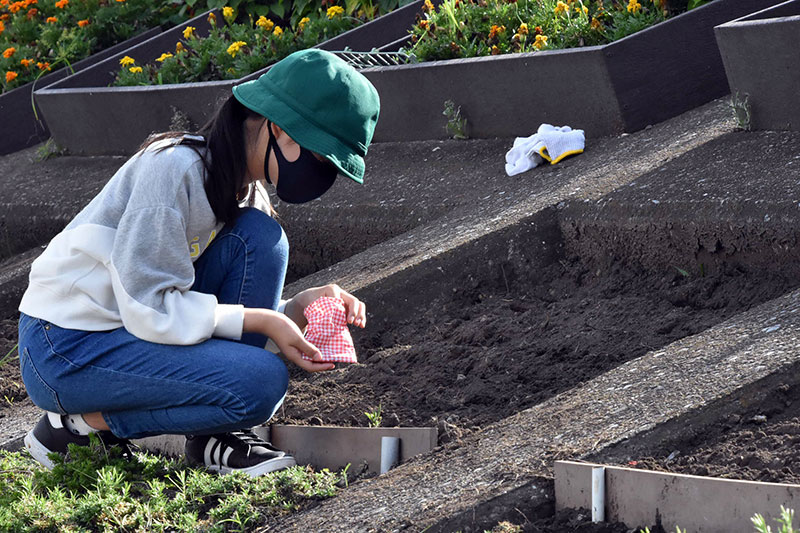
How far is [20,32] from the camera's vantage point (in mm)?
7672

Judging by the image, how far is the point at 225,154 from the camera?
2467 mm

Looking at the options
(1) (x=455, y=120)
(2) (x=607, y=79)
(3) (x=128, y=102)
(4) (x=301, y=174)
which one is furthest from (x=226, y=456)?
(3) (x=128, y=102)

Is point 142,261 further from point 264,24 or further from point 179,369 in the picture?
point 264,24

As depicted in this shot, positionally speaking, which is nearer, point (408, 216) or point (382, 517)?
point (382, 517)

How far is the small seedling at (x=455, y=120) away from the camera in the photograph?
4.83 metres

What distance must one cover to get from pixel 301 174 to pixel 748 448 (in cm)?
123

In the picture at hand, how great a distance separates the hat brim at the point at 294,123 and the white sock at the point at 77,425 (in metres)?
0.98

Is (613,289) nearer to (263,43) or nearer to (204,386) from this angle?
(204,386)

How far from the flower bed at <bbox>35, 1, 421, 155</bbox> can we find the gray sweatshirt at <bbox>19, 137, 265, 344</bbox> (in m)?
2.93

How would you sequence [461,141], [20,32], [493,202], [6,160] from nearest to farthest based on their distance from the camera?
[493,202]
[461,141]
[6,160]
[20,32]

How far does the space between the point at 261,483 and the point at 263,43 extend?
413 centimetres

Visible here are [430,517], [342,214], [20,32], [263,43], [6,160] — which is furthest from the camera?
[20,32]

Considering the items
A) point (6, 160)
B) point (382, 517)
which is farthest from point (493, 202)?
point (6, 160)

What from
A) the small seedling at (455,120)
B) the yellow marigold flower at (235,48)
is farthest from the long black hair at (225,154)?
the yellow marigold flower at (235,48)
